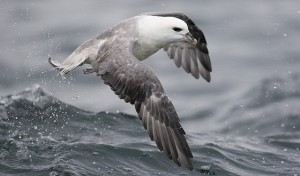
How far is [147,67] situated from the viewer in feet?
25.5

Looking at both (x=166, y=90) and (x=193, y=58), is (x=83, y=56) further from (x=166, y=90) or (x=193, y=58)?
(x=166, y=90)

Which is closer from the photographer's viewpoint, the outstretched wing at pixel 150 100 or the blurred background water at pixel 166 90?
the outstretched wing at pixel 150 100

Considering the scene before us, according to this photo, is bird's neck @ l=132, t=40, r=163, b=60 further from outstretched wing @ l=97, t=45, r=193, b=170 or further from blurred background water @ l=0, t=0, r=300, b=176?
blurred background water @ l=0, t=0, r=300, b=176

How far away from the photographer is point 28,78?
460 inches

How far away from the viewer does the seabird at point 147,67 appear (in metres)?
7.68

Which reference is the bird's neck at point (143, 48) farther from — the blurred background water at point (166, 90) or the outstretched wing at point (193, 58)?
the blurred background water at point (166, 90)

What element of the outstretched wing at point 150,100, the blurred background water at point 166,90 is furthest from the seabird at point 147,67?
the blurred background water at point 166,90

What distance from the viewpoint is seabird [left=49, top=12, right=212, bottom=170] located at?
25.2 feet

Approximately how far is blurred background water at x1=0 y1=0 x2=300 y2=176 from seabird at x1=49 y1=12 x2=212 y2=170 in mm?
1023

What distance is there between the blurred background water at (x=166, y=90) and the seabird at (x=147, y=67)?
3.35ft

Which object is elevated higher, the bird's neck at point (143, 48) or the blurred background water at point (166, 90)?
the bird's neck at point (143, 48)

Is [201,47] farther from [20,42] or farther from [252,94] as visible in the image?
[20,42]

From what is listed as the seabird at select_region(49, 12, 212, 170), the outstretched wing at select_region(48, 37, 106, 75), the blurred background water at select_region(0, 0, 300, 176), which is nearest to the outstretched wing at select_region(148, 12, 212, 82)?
the seabird at select_region(49, 12, 212, 170)

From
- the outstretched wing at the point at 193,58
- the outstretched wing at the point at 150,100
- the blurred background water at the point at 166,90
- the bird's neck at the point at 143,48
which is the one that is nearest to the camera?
the outstretched wing at the point at 150,100
